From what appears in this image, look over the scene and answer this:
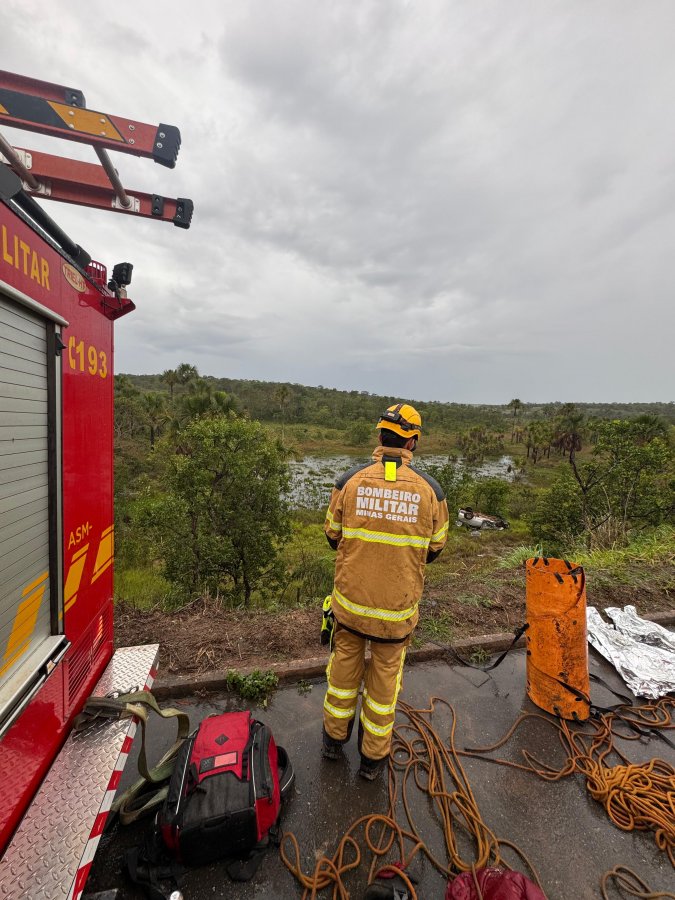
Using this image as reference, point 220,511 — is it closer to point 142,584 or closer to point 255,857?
point 142,584

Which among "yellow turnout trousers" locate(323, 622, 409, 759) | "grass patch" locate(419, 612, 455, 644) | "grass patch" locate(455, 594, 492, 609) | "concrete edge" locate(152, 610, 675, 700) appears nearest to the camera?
"yellow turnout trousers" locate(323, 622, 409, 759)

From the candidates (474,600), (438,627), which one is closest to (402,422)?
(438,627)

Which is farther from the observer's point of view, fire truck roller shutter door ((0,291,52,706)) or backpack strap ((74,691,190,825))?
backpack strap ((74,691,190,825))

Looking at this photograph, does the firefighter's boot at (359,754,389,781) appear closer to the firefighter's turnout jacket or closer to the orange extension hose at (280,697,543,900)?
the orange extension hose at (280,697,543,900)

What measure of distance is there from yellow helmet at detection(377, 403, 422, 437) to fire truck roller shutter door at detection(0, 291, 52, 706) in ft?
5.82

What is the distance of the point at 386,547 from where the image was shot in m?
2.35

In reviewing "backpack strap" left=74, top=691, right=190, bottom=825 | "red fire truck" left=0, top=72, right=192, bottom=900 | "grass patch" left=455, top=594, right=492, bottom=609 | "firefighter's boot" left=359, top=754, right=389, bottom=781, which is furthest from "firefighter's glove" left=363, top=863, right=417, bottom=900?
"grass patch" left=455, top=594, right=492, bottom=609

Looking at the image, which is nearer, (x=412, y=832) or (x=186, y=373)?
(x=412, y=832)

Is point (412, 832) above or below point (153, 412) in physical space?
below

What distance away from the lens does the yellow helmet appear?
96.8 inches

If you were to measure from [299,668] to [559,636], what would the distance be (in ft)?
7.12

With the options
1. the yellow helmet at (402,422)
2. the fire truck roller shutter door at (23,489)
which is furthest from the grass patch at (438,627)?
the fire truck roller shutter door at (23,489)

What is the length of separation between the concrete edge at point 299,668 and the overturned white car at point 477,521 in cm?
2156

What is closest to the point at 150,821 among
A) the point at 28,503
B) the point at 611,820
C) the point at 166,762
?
the point at 166,762
